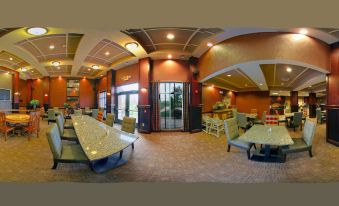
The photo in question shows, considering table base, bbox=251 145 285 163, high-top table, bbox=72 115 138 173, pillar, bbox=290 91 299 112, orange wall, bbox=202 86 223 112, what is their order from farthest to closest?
pillar, bbox=290 91 299 112 < orange wall, bbox=202 86 223 112 < table base, bbox=251 145 285 163 < high-top table, bbox=72 115 138 173

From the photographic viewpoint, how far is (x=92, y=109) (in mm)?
1722

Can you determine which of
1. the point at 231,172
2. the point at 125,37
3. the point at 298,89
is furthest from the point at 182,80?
the point at 298,89

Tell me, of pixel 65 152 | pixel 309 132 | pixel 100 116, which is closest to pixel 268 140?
pixel 309 132

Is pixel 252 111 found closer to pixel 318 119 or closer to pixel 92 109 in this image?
pixel 318 119

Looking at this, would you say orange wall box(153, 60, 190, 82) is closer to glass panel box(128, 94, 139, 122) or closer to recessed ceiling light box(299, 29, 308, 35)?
glass panel box(128, 94, 139, 122)

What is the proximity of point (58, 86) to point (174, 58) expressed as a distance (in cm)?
137

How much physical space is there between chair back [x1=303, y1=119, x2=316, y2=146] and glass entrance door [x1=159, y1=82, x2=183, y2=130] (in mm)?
1434

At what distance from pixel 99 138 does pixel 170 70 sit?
1.11m

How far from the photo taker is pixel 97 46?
1670 mm

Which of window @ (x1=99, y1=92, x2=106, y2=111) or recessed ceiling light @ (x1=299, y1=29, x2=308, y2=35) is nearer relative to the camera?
recessed ceiling light @ (x1=299, y1=29, x2=308, y2=35)

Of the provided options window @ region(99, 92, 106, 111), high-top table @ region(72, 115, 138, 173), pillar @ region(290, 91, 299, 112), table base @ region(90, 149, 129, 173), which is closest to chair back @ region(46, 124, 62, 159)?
high-top table @ region(72, 115, 138, 173)

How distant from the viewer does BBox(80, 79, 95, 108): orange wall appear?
5.26 ft

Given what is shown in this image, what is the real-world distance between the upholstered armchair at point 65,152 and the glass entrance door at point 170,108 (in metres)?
0.84

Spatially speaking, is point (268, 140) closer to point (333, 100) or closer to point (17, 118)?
point (333, 100)
